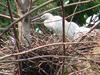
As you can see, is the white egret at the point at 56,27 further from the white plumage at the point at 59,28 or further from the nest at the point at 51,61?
the nest at the point at 51,61

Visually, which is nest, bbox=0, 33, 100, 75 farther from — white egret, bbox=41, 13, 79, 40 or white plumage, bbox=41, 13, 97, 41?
white egret, bbox=41, 13, 79, 40

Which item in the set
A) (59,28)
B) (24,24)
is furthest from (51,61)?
(59,28)

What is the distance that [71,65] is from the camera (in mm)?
1569

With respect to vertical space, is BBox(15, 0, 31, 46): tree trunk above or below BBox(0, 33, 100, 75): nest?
above

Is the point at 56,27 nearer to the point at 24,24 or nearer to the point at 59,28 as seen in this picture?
the point at 59,28

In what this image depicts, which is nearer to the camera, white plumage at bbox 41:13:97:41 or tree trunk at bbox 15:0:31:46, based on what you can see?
tree trunk at bbox 15:0:31:46

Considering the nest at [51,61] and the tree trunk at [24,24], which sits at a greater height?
the tree trunk at [24,24]

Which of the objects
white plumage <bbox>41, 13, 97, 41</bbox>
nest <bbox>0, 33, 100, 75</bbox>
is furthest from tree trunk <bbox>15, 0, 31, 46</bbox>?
white plumage <bbox>41, 13, 97, 41</bbox>

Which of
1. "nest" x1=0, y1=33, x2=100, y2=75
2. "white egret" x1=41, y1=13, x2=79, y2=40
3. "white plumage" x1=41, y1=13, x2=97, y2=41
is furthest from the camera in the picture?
"white egret" x1=41, y1=13, x2=79, y2=40

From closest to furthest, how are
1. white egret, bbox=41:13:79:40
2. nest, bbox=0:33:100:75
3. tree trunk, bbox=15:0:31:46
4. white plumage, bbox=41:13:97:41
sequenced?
nest, bbox=0:33:100:75 → tree trunk, bbox=15:0:31:46 → white plumage, bbox=41:13:97:41 → white egret, bbox=41:13:79:40

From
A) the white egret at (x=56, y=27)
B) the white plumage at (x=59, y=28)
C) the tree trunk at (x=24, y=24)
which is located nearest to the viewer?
the tree trunk at (x=24, y=24)

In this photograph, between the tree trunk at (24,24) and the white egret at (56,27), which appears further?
the white egret at (56,27)

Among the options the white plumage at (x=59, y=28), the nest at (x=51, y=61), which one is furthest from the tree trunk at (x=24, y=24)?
the white plumage at (x=59, y=28)

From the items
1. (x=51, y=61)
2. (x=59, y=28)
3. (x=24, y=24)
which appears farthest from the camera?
(x=59, y=28)
